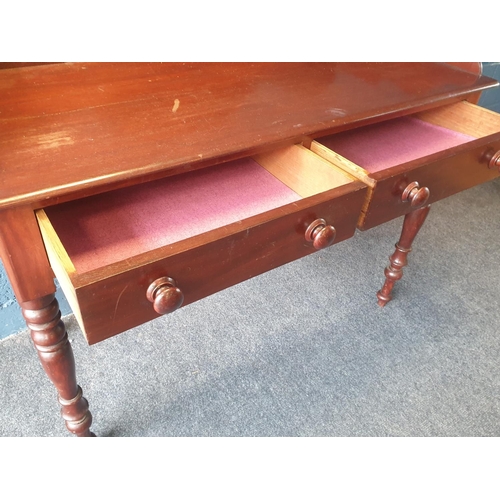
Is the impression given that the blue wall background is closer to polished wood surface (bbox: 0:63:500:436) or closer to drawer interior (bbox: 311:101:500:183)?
polished wood surface (bbox: 0:63:500:436)

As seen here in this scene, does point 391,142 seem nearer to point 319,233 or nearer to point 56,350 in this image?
point 319,233

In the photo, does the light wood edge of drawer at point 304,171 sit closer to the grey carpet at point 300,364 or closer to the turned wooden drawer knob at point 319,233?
the turned wooden drawer knob at point 319,233

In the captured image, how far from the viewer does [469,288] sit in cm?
130

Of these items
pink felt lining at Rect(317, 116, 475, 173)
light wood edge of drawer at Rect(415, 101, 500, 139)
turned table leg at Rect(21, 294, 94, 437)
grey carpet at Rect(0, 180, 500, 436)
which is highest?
light wood edge of drawer at Rect(415, 101, 500, 139)

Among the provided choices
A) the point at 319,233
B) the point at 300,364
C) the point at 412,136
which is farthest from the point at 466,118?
the point at 300,364

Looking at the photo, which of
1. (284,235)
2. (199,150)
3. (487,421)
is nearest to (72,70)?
(199,150)

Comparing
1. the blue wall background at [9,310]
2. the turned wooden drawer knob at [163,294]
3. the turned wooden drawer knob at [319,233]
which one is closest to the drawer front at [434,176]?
the turned wooden drawer knob at [319,233]

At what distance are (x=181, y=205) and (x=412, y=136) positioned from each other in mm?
545

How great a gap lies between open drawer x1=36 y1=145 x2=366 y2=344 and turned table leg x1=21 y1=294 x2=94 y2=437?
101mm

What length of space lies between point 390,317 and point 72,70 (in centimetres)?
94

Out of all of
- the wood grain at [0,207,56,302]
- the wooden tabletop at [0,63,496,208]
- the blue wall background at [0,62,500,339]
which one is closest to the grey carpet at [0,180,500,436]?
the blue wall background at [0,62,500,339]

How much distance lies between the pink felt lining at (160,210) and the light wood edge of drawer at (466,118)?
0.46 meters

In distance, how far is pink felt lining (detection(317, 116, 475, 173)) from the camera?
861mm

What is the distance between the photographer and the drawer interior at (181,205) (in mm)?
614
